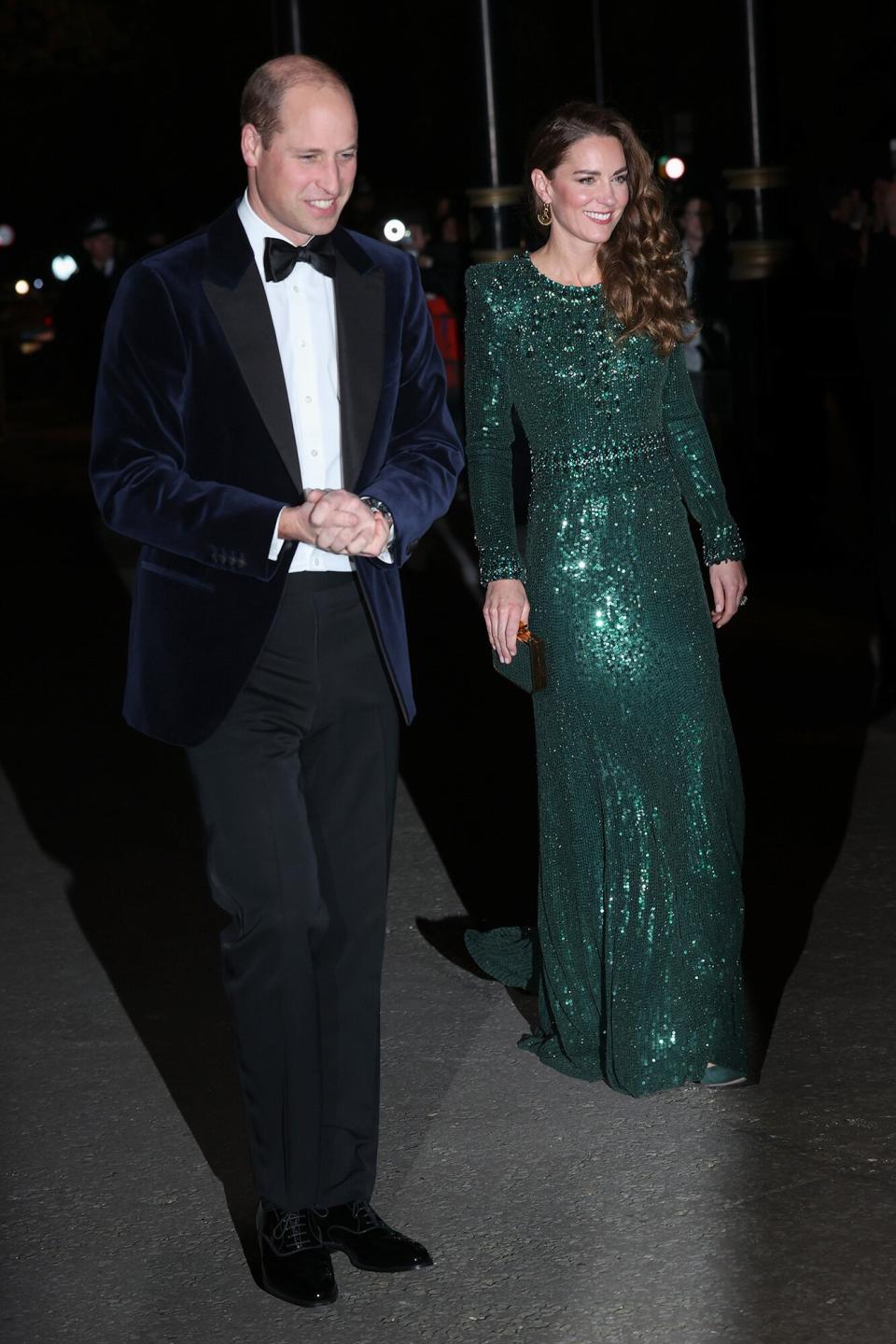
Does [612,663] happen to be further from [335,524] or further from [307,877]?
[335,524]

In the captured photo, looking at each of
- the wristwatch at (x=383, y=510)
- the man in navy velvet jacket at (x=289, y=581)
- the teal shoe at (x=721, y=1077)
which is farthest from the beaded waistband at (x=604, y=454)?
the teal shoe at (x=721, y=1077)

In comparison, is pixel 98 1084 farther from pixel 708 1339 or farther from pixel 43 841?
pixel 43 841

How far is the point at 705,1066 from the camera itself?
4902 mm

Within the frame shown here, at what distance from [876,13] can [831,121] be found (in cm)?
282

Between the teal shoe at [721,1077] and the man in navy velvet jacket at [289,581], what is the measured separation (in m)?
1.06

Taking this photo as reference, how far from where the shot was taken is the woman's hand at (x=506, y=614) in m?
4.96

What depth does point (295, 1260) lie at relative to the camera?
157 inches

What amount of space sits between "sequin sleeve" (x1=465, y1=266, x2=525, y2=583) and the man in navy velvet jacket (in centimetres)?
81

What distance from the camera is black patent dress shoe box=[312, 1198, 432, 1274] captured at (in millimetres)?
4055

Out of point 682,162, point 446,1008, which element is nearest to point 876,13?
point 682,162

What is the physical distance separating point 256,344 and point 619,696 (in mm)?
1443

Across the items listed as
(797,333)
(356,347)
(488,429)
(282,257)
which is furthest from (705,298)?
(282,257)

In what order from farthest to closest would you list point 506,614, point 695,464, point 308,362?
1. point 695,464
2. point 506,614
3. point 308,362

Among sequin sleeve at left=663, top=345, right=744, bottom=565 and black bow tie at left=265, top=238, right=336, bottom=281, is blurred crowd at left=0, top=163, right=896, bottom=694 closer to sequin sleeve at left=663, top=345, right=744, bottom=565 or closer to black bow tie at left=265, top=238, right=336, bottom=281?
sequin sleeve at left=663, top=345, right=744, bottom=565
